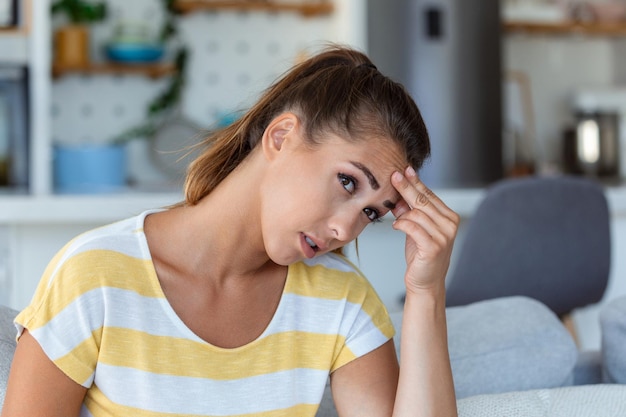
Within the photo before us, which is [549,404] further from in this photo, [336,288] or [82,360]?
[82,360]

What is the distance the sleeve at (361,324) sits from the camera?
1.29 metres

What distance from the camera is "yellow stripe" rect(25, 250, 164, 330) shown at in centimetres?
108

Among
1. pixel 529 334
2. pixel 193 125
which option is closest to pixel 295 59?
pixel 193 125

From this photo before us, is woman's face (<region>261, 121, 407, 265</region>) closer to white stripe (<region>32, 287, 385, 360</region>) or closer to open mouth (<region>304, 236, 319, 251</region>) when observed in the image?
open mouth (<region>304, 236, 319, 251</region>)

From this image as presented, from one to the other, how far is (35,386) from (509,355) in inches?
27.6

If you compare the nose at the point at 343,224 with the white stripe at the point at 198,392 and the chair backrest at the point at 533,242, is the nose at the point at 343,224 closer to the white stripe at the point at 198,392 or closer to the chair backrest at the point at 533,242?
the white stripe at the point at 198,392

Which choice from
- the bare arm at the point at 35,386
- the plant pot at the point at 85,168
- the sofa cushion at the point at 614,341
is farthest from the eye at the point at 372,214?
the plant pot at the point at 85,168

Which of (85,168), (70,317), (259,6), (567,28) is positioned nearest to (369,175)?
(70,317)

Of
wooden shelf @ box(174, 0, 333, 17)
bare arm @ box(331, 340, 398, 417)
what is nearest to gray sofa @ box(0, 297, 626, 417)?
bare arm @ box(331, 340, 398, 417)

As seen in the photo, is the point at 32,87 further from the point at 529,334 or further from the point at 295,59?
the point at 529,334

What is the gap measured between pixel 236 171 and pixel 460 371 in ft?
1.53

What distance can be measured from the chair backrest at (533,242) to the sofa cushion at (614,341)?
44.8 inches

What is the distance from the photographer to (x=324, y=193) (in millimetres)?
1139

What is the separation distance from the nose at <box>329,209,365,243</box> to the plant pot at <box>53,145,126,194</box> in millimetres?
2351
